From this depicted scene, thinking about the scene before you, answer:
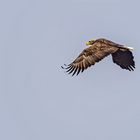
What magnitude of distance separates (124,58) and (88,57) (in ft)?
5.88

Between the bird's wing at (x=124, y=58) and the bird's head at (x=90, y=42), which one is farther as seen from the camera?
the bird's head at (x=90, y=42)

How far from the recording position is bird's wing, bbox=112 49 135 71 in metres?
46.8

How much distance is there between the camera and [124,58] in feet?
154

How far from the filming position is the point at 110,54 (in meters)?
46.8

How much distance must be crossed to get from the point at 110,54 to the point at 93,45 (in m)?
0.76

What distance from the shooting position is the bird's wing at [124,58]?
46.8 metres

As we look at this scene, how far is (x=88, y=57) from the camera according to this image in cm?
4584

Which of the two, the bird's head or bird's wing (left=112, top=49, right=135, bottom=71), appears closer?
bird's wing (left=112, top=49, right=135, bottom=71)

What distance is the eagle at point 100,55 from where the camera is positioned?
45.6 meters

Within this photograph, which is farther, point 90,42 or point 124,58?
point 90,42

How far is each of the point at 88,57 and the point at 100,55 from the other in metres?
0.47

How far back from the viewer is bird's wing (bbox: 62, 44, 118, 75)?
45594 mm

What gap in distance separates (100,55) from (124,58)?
138 centimetres

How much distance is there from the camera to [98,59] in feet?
150
